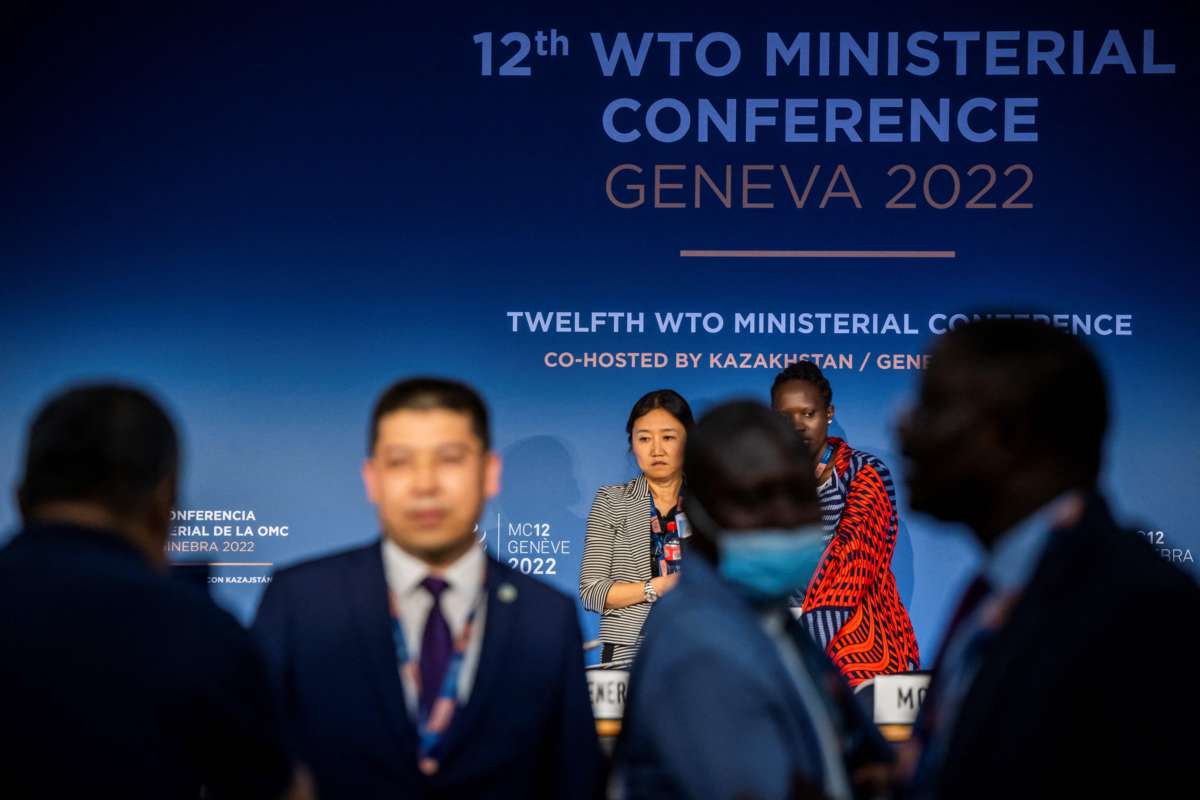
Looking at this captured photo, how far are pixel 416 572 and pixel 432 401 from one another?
294 mm

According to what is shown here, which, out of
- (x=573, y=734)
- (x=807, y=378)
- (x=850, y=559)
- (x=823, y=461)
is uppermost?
(x=807, y=378)

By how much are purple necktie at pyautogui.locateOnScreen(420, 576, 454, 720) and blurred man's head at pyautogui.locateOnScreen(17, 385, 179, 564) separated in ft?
1.74

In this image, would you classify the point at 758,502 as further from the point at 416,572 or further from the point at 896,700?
the point at 896,700

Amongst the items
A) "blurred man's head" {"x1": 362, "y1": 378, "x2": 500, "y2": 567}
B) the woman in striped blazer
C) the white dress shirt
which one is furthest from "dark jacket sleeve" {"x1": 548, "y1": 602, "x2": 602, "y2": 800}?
the woman in striped blazer

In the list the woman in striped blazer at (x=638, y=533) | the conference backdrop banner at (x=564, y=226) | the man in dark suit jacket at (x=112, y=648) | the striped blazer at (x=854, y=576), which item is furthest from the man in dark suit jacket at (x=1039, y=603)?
the conference backdrop banner at (x=564, y=226)

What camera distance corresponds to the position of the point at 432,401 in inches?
80.7

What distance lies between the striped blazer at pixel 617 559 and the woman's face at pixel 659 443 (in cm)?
11

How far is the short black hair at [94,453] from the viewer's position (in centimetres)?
156

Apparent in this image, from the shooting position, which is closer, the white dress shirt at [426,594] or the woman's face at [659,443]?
the white dress shirt at [426,594]

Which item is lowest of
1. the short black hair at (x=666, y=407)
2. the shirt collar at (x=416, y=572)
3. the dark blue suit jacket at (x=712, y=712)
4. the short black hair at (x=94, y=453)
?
the dark blue suit jacket at (x=712, y=712)

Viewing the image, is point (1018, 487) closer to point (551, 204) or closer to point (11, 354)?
point (551, 204)

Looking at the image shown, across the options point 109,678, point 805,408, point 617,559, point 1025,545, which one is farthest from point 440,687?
point 805,408

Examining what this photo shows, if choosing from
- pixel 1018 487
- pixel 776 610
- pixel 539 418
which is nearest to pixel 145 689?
pixel 776 610

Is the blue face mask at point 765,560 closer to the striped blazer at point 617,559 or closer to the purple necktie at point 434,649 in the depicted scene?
the purple necktie at point 434,649
